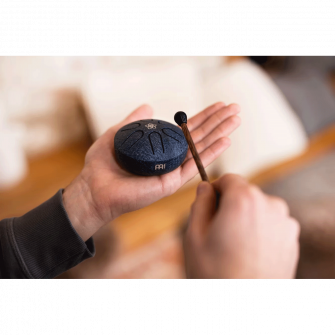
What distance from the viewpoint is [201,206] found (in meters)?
0.51

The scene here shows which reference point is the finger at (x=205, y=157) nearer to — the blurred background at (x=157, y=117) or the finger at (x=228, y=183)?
the finger at (x=228, y=183)

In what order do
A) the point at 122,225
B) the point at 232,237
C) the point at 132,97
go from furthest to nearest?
1. the point at 132,97
2. the point at 122,225
3. the point at 232,237

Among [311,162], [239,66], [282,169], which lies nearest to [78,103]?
[239,66]

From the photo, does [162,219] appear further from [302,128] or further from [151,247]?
[302,128]

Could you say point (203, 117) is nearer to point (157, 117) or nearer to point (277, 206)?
point (277, 206)

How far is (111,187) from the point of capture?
0.77 m

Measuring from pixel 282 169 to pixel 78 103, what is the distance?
1.40 metres

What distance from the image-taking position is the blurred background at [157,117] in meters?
1.32

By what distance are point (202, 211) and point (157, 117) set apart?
1183 millimetres

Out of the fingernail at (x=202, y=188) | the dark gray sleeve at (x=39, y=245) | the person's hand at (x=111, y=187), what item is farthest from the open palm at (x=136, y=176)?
the fingernail at (x=202, y=188)

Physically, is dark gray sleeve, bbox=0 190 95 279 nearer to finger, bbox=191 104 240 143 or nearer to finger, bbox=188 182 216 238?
finger, bbox=188 182 216 238

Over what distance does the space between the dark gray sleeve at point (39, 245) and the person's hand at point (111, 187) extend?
58 millimetres

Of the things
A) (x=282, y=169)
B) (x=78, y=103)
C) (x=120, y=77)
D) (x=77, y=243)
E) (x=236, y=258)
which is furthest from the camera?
(x=282, y=169)

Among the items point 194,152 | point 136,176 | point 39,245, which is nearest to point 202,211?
point 194,152
